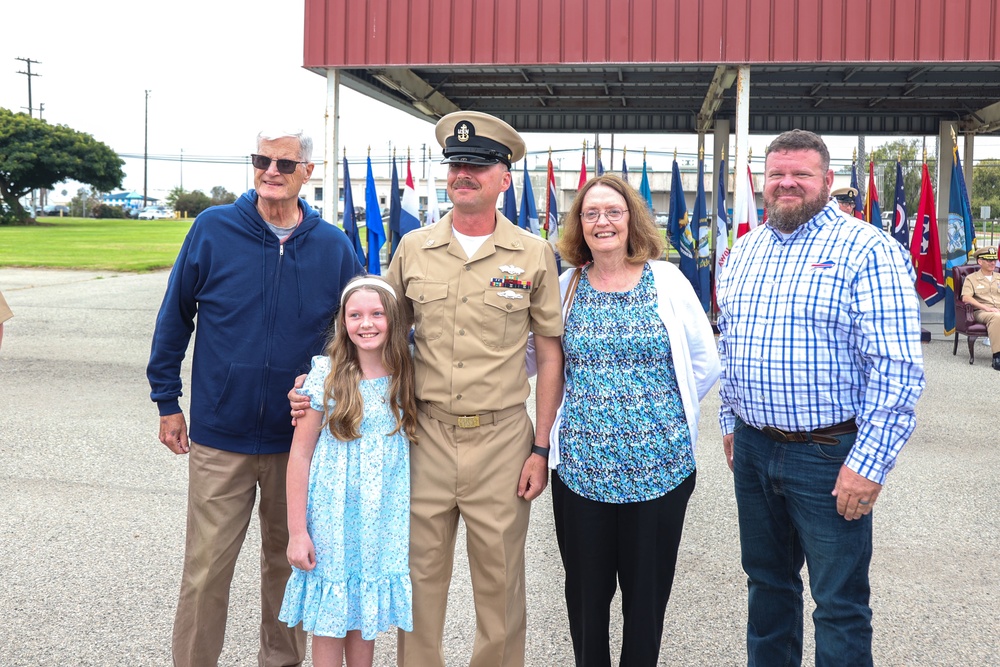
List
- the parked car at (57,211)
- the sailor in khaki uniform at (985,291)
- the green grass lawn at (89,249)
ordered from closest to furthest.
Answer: the sailor in khaki uniform at (985,291)
the green grass lawn at (89,249)
the parked car at (57,211)

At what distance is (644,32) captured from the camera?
11.5 metres

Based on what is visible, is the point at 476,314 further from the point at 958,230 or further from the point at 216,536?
the point at 958,230

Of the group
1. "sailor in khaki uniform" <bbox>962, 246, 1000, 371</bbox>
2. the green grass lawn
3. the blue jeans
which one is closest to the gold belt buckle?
the blue jeans

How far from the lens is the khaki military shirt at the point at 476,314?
2941mm

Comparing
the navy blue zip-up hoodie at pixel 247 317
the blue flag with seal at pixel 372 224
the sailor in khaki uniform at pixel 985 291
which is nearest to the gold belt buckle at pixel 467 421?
the navy blue zip-up hoodie at pixel 247 317

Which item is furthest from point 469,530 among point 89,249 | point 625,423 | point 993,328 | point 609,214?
point 89,249

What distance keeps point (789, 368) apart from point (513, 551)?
3.55 feet

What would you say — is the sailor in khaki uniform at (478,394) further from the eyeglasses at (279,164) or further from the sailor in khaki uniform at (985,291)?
the sailor in khaki uniform at (985,291)

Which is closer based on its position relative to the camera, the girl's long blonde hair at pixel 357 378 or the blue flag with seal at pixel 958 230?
the girl's long blonde hair at pixel 357 378

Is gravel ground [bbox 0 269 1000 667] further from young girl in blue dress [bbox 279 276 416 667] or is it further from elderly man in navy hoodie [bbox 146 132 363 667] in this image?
young girl in blue dress [bbox 279 276 416 667]

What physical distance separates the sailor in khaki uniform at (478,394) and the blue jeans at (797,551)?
714 mm

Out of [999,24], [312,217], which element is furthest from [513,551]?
[999,24]

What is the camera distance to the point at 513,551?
9.77 ft

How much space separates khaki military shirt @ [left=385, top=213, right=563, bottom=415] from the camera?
2941mm
